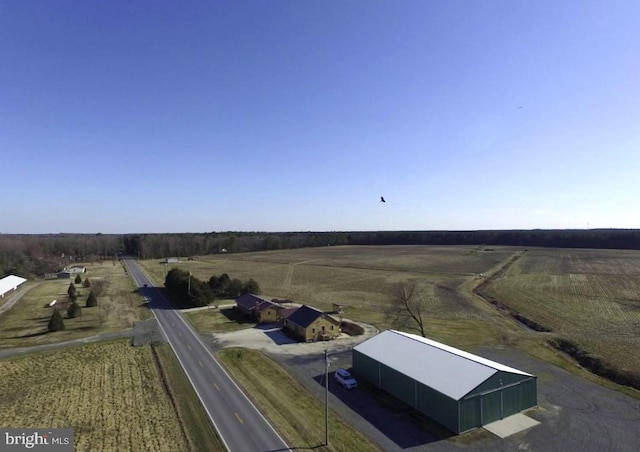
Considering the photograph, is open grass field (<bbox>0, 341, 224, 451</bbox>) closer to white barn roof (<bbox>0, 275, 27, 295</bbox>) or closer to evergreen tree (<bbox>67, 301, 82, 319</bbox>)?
evergreen tree (<bbox>67, 301, 82, 319</bbox>)

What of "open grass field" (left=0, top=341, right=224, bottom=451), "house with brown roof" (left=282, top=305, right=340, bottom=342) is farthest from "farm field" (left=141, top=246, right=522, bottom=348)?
"open grass field" (left=0, top=341, right=224, bottom=451)

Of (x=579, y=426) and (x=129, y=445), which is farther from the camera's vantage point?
(x=579, y=426)

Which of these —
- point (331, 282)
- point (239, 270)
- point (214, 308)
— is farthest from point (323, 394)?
point (239, 270)

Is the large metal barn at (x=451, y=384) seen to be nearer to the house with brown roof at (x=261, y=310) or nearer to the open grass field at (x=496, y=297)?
the open grass field at (x=496, y=297)

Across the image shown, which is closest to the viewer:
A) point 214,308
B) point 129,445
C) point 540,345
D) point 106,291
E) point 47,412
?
point 129,445

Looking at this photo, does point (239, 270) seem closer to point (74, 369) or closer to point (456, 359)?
point (74, 369)
